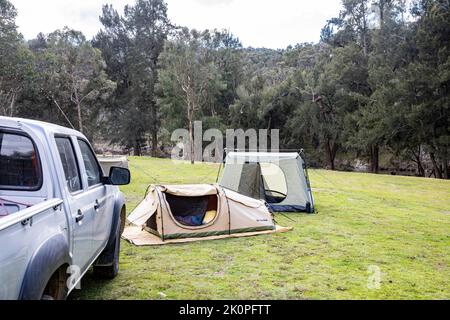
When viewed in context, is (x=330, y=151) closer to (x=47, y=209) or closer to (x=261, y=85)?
(x=261, y=85)

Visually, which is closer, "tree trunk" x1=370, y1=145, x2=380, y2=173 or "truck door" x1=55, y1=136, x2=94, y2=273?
"truck door" x1=55, y1=136, x2=94, y2=273

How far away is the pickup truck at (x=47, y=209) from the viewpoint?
178 cm

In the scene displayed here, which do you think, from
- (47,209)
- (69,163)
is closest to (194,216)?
(69,163)

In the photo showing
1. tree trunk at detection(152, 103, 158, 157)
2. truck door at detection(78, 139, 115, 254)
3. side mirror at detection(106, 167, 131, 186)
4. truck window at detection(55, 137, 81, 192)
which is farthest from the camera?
tree trunk at detection(152, 103, 158, 157)

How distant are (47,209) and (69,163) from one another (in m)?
0.87

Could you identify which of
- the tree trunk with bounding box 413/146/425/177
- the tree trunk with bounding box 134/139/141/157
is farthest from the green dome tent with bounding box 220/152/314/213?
the tree trunk with bounding box 134/139/141/157

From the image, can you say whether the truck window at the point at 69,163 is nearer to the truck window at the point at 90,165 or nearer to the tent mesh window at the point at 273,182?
the truck window at the point at 90,165

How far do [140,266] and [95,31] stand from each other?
36.3m

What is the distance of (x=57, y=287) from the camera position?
7.32 feet

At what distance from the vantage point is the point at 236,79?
3331cm

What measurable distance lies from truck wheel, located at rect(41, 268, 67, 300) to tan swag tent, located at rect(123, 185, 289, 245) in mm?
3877

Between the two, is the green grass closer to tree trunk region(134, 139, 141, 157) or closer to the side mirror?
the side mirror

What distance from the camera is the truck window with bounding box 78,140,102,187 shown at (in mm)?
3521
